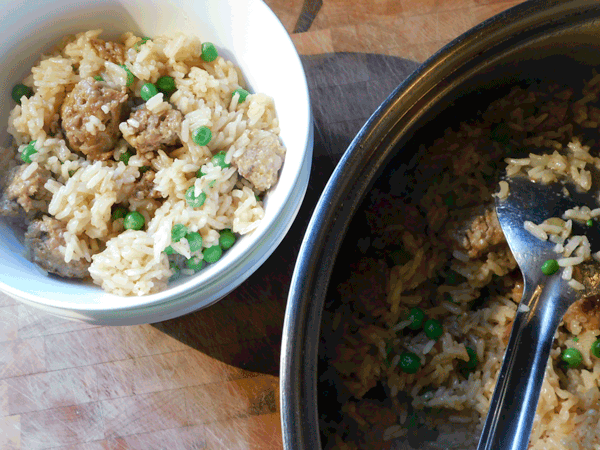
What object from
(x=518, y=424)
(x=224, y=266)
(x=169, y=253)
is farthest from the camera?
(x=518, y=424)

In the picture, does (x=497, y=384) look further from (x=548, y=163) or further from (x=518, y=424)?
(x=548, y=163)

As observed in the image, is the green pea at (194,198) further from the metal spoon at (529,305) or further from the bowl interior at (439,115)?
the metal spoon at (529,305)

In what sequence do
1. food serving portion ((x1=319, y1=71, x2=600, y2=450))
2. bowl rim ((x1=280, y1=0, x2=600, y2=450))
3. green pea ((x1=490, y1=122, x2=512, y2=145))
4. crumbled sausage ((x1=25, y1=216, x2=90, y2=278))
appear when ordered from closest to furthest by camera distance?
bowl rim ((x1=280, y1=0, x2=600, y2=450)) < crumbled sausage ((x1=25, y1=216, x2=90, y2=278)) < food serving portion ((x1=319, y1=71, x2=600, y2=450)) < green pea ((x1=490, y1=122, x2=512, y2=145))

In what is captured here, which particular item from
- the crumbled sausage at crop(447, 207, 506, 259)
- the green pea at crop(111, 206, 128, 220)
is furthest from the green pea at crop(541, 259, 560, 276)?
the green pea at crop(111, 206, 128, 220)

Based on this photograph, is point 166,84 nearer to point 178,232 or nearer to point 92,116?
point 92,116

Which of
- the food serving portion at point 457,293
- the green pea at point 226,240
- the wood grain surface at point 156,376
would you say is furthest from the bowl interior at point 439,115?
the green pea at point 226,240

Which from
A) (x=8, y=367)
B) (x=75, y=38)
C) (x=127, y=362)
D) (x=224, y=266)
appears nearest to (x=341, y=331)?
(x=224, y=266)

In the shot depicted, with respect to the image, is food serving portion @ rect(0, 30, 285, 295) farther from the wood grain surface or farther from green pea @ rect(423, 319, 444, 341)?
green pea @ rect(423, 319, 444, 341)
